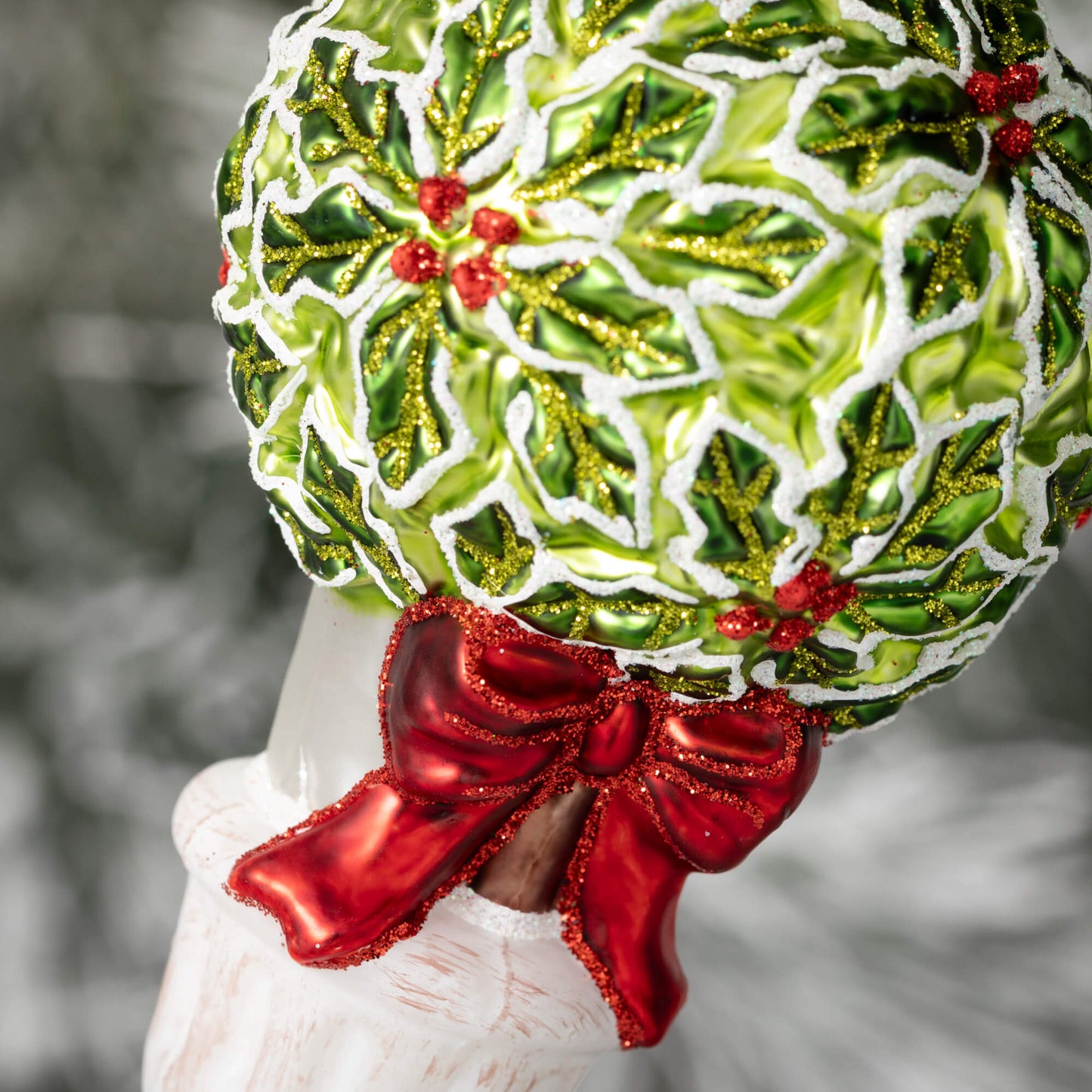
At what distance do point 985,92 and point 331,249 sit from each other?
0.77 feet

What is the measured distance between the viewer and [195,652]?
1.07m

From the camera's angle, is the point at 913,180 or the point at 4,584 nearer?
the point at 913,180

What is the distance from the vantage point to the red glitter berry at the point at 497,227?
43 cm

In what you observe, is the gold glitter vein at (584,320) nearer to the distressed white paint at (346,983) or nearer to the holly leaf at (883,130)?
the holly leaf at (883,130)

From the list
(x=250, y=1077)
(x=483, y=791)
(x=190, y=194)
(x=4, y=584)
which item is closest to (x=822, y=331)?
(x=483, y=791)

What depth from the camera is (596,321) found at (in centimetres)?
42

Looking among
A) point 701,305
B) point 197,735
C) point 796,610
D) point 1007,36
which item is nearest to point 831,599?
point 796,610

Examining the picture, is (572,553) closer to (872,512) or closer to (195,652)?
(872,512)

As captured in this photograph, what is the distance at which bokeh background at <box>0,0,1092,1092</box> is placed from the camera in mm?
975

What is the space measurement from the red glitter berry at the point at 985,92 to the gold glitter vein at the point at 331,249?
20 centimetres

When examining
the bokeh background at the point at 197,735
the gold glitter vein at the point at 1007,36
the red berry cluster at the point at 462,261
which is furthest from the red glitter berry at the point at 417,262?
the bokeh background at the point at 197,735

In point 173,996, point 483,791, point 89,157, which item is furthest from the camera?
point 89,157

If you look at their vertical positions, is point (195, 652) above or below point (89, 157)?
below

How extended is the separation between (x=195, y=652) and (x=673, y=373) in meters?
0.74
